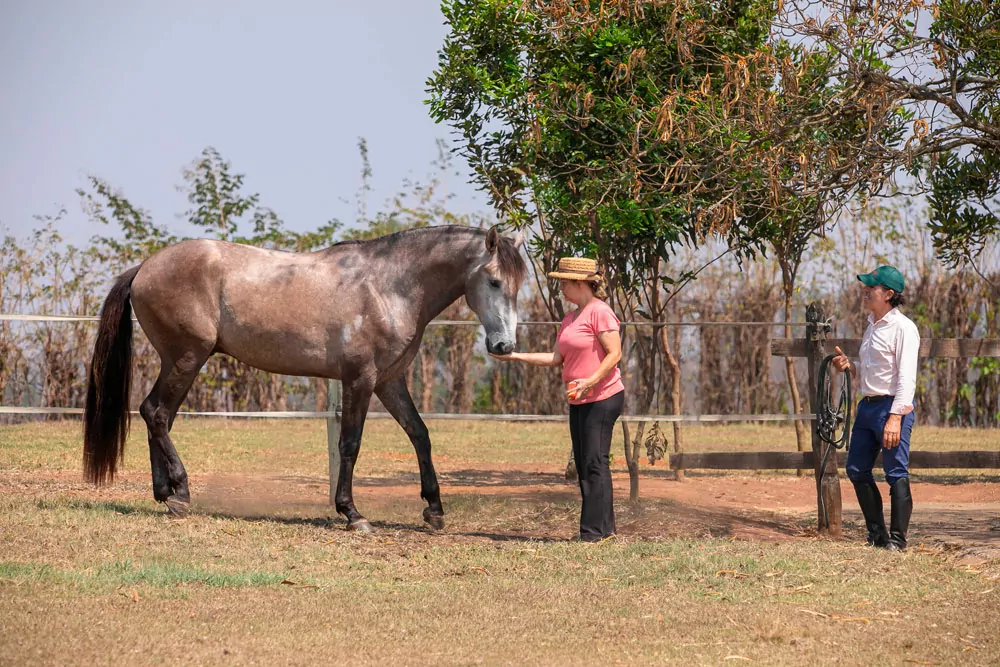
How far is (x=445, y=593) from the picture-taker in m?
5.05

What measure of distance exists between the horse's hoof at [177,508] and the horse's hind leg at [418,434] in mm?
1416

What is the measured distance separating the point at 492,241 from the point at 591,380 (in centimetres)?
111

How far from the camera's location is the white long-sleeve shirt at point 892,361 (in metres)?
6.05

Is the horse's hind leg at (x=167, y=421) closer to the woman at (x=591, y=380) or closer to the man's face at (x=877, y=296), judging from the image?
the woman at (x=591, y=380)

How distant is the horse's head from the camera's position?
263 inches

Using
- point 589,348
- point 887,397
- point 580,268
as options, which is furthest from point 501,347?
point 887,397

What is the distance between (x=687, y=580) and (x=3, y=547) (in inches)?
136

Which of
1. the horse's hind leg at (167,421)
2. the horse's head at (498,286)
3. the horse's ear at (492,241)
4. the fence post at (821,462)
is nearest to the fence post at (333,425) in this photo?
the horse's hind leg at (167,421)

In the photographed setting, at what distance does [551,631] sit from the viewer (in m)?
4.39

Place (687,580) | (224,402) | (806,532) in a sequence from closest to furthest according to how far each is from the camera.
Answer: (687,580), (806,532), (224,402)

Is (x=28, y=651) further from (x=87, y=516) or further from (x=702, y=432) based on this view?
(x=702, y=432)

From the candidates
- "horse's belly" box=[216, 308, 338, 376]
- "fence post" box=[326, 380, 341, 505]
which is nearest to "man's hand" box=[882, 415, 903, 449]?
"horse's belly" box=[216, 308, 338, 376]

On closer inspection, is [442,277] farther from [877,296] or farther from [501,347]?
[877,296]

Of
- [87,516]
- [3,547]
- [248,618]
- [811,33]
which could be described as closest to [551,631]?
[248,618]
